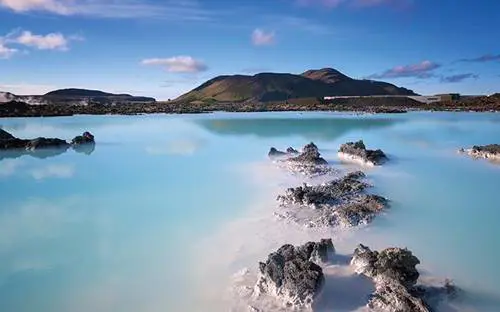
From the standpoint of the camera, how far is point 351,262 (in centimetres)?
618

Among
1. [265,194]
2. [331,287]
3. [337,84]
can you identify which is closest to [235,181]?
[265,194]

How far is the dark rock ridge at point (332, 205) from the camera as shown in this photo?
26.7 feet

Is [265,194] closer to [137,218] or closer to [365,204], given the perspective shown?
[365,204]

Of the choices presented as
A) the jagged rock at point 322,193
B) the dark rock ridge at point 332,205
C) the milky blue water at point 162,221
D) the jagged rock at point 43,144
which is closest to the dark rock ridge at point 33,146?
the jagged rock at point 43,144

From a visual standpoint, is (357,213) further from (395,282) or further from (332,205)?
(395,282)

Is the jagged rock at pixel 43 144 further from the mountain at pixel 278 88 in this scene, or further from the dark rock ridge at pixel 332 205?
the mountain at pixel 278 88

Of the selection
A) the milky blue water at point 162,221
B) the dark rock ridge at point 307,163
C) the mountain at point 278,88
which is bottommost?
the milky blue water at point 162,221

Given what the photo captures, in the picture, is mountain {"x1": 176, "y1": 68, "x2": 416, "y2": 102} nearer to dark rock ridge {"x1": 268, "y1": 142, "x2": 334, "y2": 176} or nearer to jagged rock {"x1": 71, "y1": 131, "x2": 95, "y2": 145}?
jagged rock {"x1": 71, "y1": 131, "x2": 95, "y2": 145}

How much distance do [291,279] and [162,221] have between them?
3556 millimetres

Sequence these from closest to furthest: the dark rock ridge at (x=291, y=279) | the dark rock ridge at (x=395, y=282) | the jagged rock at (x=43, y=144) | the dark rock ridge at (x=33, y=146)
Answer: the dark rock ridge at (x=395, y=282)
the dark rock ridge at (x=291, y=279)
the dark rock ridge at (x=33, y=146)
the jagged rock at (x=43, y=144)

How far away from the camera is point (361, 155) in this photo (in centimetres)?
1499

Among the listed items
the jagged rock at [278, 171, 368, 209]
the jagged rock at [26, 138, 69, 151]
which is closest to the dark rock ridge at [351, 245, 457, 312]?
the jagged rock at [278, 171, 368, 209]

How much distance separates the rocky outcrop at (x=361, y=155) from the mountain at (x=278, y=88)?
100 metres

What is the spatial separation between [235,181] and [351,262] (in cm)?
602
